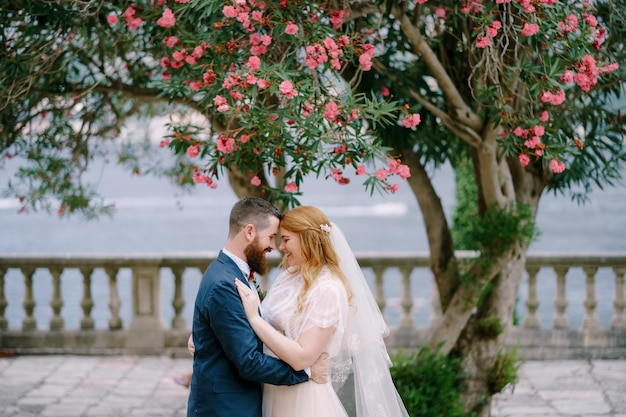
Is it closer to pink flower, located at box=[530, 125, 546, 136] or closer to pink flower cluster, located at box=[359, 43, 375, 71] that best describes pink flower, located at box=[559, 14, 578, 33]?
pink flower, located at box=[530, 125, 546, 136]

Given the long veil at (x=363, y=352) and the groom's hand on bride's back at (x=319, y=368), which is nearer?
the groom's hand on bride's back at (x=319, y=368)

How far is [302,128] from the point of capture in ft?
12.8

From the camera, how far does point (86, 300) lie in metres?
8.05

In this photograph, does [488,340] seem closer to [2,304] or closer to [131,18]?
[131,18]

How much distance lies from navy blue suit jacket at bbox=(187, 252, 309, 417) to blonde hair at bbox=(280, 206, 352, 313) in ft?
1.00

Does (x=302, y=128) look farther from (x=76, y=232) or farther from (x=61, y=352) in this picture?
(x=76, y=232)

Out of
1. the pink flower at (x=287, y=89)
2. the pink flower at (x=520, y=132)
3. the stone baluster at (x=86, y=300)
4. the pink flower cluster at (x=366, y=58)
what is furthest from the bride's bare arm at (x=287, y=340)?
the stone baluster at (x=86, y=300)

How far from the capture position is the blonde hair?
11.9 ft

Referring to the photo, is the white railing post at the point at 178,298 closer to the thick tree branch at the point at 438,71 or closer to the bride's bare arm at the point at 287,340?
the thick tree branch at the point at 438,71

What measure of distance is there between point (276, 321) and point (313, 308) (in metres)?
0.24

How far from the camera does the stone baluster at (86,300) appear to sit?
800cm

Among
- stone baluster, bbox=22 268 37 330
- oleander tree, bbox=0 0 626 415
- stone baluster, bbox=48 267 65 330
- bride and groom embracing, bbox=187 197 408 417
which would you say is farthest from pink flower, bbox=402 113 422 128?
stone baluster, bbox=22 268 37 330

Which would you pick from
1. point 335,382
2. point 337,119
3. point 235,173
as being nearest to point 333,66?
point 337,119

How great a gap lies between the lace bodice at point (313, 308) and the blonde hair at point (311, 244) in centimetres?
3
